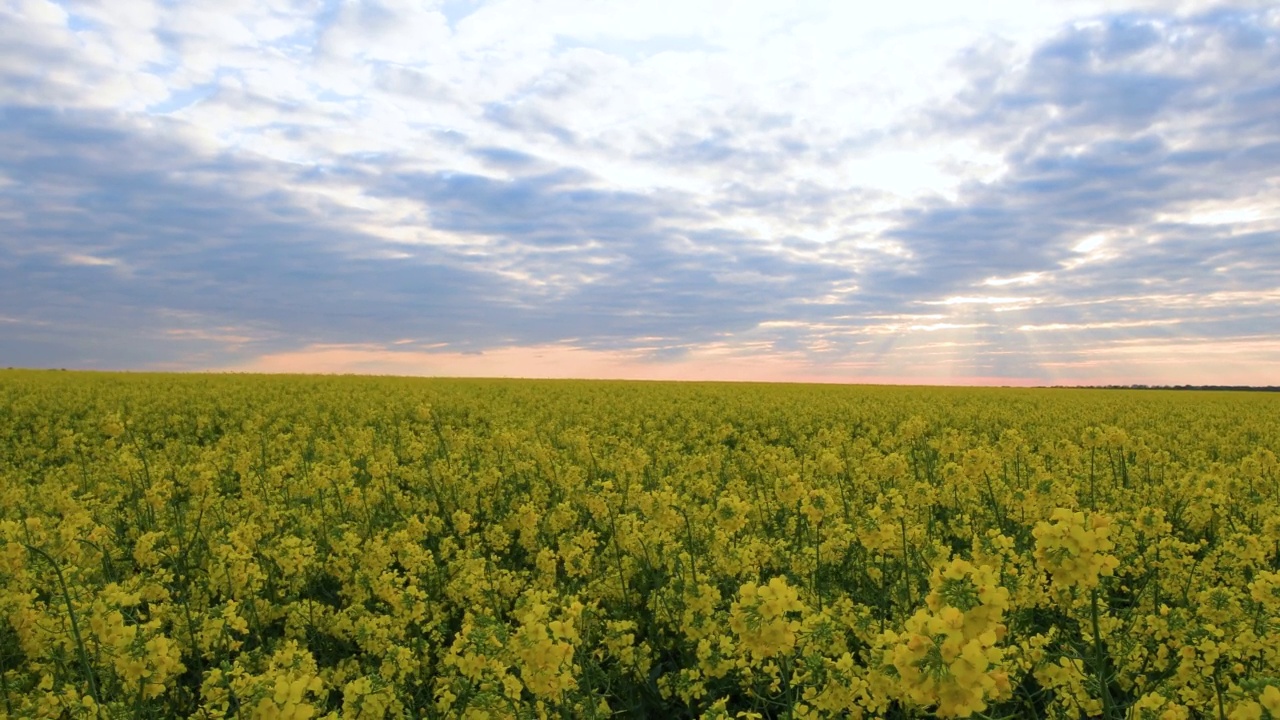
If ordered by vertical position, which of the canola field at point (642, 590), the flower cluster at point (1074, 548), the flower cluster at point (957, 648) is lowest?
the canola field at point (642, 590)

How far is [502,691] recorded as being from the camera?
4406 millimetres

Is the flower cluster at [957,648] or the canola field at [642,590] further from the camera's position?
the canola field at [642,590]

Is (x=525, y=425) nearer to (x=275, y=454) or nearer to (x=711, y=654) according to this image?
(x=275, y=454)

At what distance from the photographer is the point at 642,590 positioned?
7727 millimetres

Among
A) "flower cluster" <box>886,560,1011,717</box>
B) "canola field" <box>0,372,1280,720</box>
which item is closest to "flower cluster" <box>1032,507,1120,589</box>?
"canola field" <box>0,372,1280,720</box>

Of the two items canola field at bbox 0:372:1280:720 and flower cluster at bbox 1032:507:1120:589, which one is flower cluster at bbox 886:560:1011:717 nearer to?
canola field at bbox 0:372:1280:720

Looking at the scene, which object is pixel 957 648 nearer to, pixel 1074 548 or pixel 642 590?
pixel 1074 548

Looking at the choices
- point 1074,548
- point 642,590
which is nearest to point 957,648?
point 1074,548

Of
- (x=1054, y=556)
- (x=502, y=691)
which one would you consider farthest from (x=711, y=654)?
(x=1054, y=556)

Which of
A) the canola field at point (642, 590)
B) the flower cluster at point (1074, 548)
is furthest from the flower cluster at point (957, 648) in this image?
the flower cluster at point (1074, 548)

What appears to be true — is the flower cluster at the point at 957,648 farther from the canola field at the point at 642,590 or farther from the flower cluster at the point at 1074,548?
the flower cluster at the point at 1074,548

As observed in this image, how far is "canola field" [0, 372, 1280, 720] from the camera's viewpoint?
149 inches

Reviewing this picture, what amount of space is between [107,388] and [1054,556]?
37.5 m

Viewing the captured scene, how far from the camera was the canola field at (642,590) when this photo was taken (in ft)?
12.5
